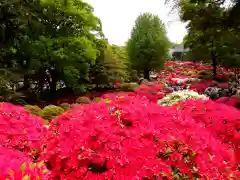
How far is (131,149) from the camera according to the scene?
3760mm

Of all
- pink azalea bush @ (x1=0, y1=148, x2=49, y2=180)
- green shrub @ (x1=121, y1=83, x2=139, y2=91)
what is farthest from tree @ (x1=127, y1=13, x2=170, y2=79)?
pink azalea bush @ (x1=0, y1=148, x2=49, y2=180)

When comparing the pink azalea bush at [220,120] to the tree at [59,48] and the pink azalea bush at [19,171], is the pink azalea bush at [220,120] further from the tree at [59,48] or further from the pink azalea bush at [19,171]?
the tree at [59,48]

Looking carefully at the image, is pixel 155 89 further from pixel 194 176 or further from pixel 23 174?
pixel 23 174

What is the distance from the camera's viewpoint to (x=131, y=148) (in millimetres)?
3764

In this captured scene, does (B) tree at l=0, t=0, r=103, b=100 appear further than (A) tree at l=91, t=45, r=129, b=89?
No

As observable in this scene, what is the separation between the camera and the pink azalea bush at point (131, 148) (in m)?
3.62

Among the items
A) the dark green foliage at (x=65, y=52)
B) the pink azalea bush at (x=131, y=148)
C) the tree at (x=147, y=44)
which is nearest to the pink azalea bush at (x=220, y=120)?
the pink azalea bush at (x=131, y=148)

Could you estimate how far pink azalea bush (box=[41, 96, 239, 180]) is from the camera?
362cm

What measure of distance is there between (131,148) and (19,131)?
6.96 feet

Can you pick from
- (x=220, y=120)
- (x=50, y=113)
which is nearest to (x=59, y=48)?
(x=50, y=113)

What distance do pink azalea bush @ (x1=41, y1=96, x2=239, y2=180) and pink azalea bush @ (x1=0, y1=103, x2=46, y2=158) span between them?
566 mm

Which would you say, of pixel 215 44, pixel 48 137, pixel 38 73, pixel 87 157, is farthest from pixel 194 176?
pixel 215 44

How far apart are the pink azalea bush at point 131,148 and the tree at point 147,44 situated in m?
29.4

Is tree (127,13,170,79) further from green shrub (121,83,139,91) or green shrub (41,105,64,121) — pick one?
green shrub (41,105,64,121)
